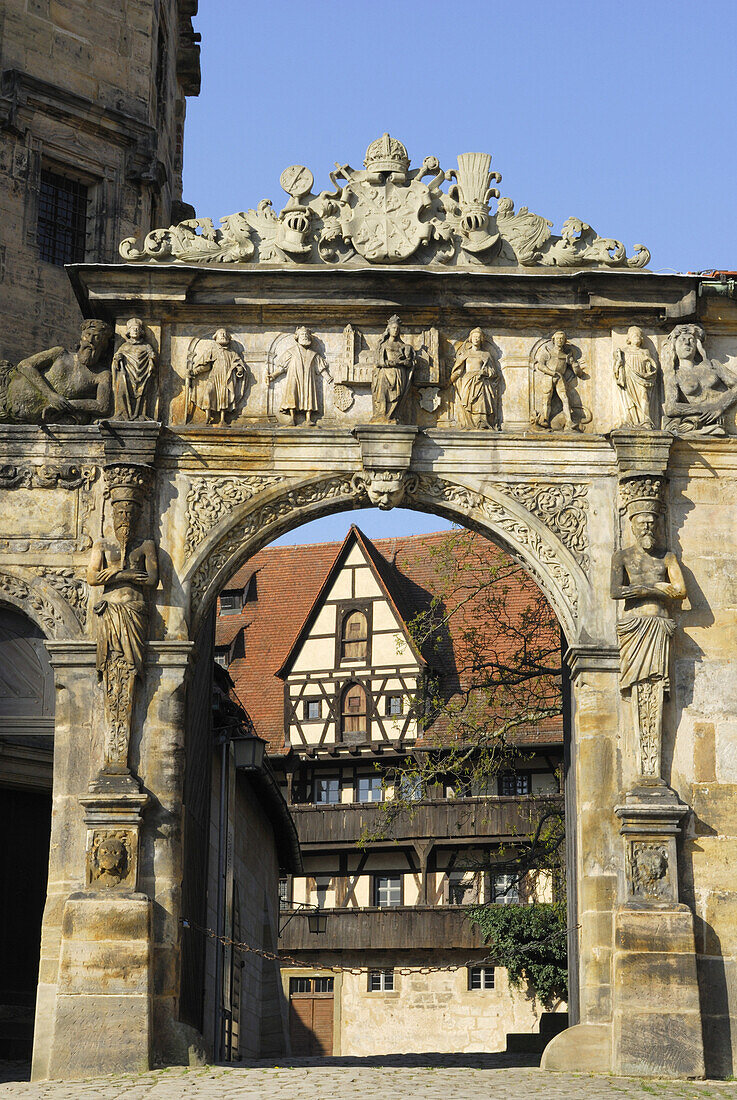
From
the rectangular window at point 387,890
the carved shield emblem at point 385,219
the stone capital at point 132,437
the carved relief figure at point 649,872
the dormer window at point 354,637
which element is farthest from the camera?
the dormer window at point 354,637

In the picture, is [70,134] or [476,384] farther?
[70,134]

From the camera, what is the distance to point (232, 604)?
36.8 metres

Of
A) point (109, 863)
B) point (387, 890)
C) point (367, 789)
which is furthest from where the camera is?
point (367, 789)

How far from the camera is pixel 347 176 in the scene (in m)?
13.6

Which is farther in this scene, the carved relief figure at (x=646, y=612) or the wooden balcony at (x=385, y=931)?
the wooden balcony at (x=385, y=931)

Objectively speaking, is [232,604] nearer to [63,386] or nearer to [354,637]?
[354,637]

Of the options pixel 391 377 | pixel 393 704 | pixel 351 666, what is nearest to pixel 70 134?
pixel 391 377

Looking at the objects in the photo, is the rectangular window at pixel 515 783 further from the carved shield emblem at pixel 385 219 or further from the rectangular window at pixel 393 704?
the carved shield emblem at pixel 385 219

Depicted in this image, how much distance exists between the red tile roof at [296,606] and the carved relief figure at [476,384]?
17392 mm

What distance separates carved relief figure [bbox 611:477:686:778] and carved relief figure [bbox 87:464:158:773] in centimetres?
357

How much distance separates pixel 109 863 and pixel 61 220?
867 centimetres

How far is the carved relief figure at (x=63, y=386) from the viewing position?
13.3 m

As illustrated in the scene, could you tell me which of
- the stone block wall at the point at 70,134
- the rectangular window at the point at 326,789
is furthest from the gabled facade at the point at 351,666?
the stone block wall at the point at 70,134

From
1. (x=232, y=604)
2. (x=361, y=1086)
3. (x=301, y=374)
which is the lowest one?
(x=361, y=1086)
